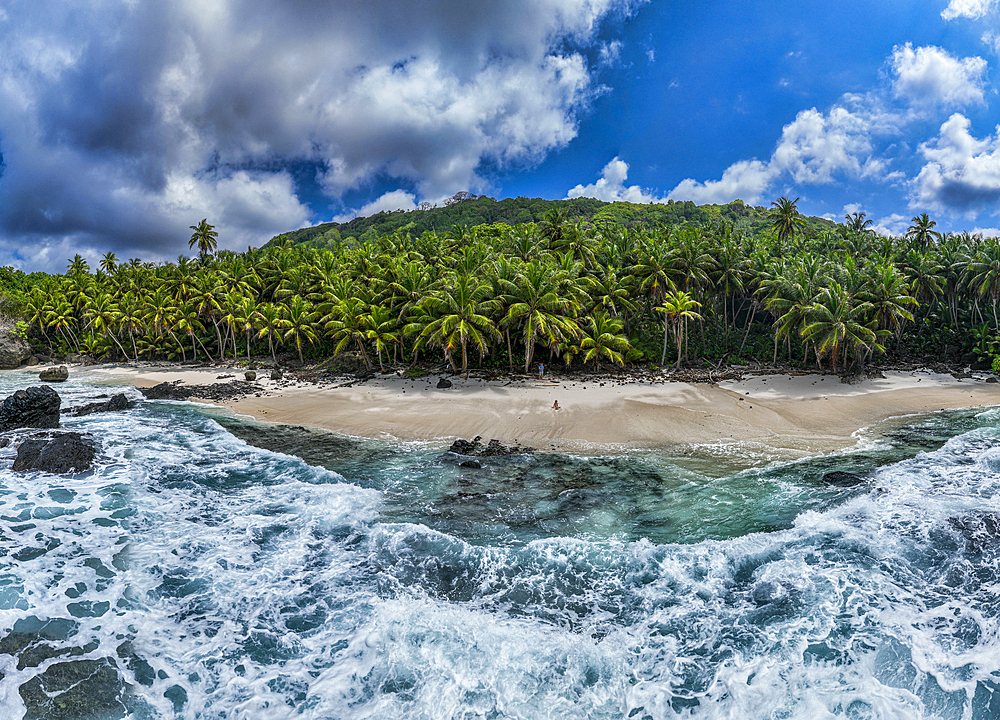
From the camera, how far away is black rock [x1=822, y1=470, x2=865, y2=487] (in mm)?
16364

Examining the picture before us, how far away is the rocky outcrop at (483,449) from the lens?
2061cm

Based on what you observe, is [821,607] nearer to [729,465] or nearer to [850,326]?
[729,465]

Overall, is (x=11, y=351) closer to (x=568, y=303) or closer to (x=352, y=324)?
(x=352, y=324)

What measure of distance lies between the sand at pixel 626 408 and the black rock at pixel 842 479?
3.31 meters

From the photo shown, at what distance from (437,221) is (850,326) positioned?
4157 inches

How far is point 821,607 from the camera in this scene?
10250mm

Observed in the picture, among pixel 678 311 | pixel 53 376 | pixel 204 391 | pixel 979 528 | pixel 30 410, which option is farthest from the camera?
pixel 53 376

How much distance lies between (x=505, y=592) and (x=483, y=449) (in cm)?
1014

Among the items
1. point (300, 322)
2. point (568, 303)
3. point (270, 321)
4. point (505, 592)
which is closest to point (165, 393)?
point (300, 322)

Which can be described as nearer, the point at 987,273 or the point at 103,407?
the point at 103,407

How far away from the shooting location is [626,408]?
2677 centimetres

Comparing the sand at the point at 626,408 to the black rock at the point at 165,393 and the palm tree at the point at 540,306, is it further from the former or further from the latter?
the black rock at the point at 165,393

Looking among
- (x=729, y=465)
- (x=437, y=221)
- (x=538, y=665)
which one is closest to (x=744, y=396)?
(x=729, y=465)

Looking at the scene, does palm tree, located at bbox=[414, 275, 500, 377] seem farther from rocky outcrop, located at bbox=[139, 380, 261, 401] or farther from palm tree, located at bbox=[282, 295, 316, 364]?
palm tree, located at bbox=[282, 295, 316, 364]
